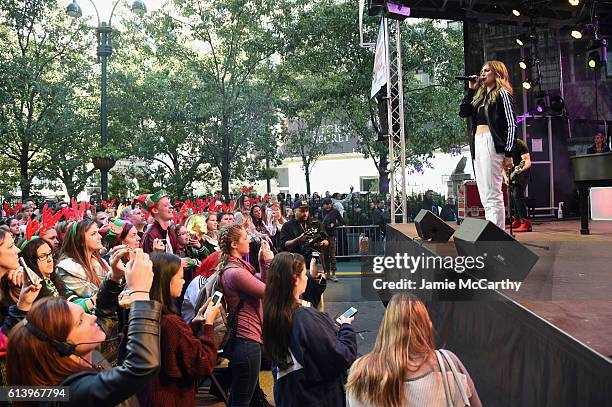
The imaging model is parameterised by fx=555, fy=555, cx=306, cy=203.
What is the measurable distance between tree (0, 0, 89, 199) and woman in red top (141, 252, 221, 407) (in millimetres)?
16318

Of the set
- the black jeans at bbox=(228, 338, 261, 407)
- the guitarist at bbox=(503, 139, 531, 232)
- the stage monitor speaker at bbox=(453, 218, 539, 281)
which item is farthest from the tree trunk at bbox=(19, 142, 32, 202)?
the stage monitor speaker at bbox=(453, 218, 539, 281)

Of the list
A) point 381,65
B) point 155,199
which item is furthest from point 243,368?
point 381,65

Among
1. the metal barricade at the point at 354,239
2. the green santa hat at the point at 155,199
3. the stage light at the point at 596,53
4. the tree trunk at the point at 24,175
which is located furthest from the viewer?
the tree trunk at the point at 24,175

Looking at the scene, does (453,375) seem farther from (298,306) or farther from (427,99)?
(427,99)

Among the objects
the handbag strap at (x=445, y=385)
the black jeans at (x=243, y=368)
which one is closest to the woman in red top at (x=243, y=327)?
the black jeans at (x=243, y=368)

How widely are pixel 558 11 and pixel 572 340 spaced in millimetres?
12164

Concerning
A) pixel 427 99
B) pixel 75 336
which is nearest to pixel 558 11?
pixel 427 99

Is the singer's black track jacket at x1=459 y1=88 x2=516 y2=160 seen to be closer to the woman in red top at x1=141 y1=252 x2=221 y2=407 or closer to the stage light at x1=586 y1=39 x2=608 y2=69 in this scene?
the woman in red top at x1=141 y1=252 x2=221 y2=407

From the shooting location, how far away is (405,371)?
2.29 meters

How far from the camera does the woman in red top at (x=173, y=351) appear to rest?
317 centimetres

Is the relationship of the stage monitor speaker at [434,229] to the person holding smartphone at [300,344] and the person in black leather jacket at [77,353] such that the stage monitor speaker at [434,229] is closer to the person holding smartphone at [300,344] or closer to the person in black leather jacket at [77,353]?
the person holding smartphone at [300,344]

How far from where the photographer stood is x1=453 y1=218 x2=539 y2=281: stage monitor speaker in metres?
3.58

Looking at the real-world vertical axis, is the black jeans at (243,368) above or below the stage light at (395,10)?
below

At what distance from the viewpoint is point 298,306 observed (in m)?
3.32
